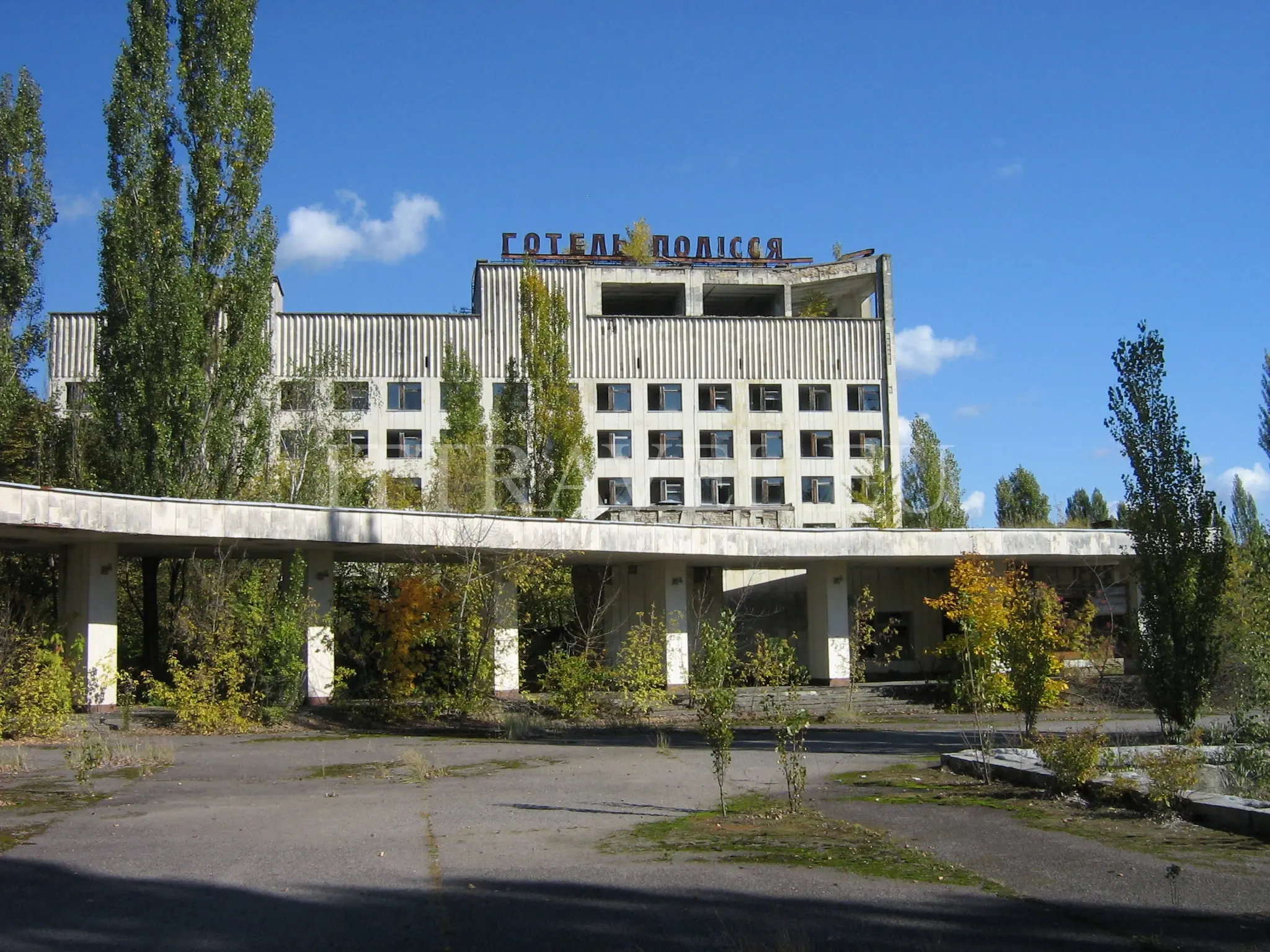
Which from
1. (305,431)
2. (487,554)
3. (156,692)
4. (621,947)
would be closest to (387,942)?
(621,947)

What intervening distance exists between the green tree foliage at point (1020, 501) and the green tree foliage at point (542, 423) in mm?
42107

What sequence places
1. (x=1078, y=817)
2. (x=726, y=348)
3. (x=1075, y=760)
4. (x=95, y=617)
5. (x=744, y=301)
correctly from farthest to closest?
(x=744, y=301) → (x=726, y=348) → (x=95, y=617) → (x=1075, y=760) → (x=1078, y=817)

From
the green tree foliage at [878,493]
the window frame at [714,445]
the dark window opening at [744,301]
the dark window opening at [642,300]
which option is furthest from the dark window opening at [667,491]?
the dark window opening at [744,301]

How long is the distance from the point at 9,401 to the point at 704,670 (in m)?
25.6

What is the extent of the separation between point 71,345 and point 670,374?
2533 cm

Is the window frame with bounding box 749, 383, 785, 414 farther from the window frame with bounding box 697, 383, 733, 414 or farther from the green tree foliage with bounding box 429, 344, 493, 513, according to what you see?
the green tree foliage with bounding box 429, 344, 493, 513

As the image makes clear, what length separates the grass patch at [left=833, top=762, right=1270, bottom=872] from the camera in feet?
27.6

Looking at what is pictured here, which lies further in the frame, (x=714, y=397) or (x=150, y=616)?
(x=714, y=397)

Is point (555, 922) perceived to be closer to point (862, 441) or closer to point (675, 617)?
point (675, 617)

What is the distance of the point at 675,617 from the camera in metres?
31.0

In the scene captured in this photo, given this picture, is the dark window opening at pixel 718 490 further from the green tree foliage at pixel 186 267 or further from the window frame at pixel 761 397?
the green tree foliage at pixel 186 267

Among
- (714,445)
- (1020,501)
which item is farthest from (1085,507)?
(714,445)

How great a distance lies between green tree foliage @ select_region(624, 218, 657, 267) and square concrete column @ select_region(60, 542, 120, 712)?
37.7 meters

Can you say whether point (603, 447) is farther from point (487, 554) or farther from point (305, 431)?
point (487, 554)
